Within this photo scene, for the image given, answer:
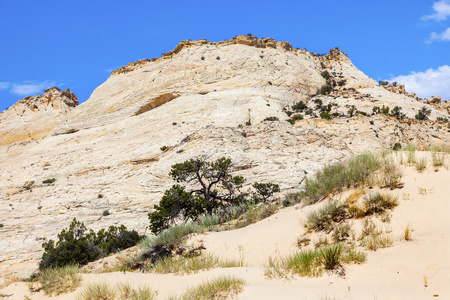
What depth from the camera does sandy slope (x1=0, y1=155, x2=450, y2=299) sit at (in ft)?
13.4

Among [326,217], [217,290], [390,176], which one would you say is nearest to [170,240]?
[217,290]

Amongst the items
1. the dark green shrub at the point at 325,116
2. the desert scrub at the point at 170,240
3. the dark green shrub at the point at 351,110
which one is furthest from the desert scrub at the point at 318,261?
the dark green shrub at the point at 351,110

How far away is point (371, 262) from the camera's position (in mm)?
4828

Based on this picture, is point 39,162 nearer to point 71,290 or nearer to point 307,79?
point 71,290

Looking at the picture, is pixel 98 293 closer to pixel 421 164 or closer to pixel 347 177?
pixel 347 177

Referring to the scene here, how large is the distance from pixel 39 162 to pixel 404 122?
33.0 m

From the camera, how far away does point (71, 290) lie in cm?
590

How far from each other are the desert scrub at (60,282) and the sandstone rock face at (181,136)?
29.0 ft

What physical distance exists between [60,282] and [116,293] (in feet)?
5.21

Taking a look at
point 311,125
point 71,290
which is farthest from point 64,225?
point 311,125

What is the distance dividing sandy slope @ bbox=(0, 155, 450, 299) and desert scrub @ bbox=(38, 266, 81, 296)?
18 cm

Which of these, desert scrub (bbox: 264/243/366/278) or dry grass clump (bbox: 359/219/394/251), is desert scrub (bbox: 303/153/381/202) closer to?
dry grass clump (bbox: 359/219/394/251)

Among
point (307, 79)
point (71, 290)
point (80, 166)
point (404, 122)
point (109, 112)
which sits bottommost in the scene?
point (71, 290)

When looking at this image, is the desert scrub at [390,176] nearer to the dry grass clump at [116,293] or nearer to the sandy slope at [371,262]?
the sandy slope at [371,262]
